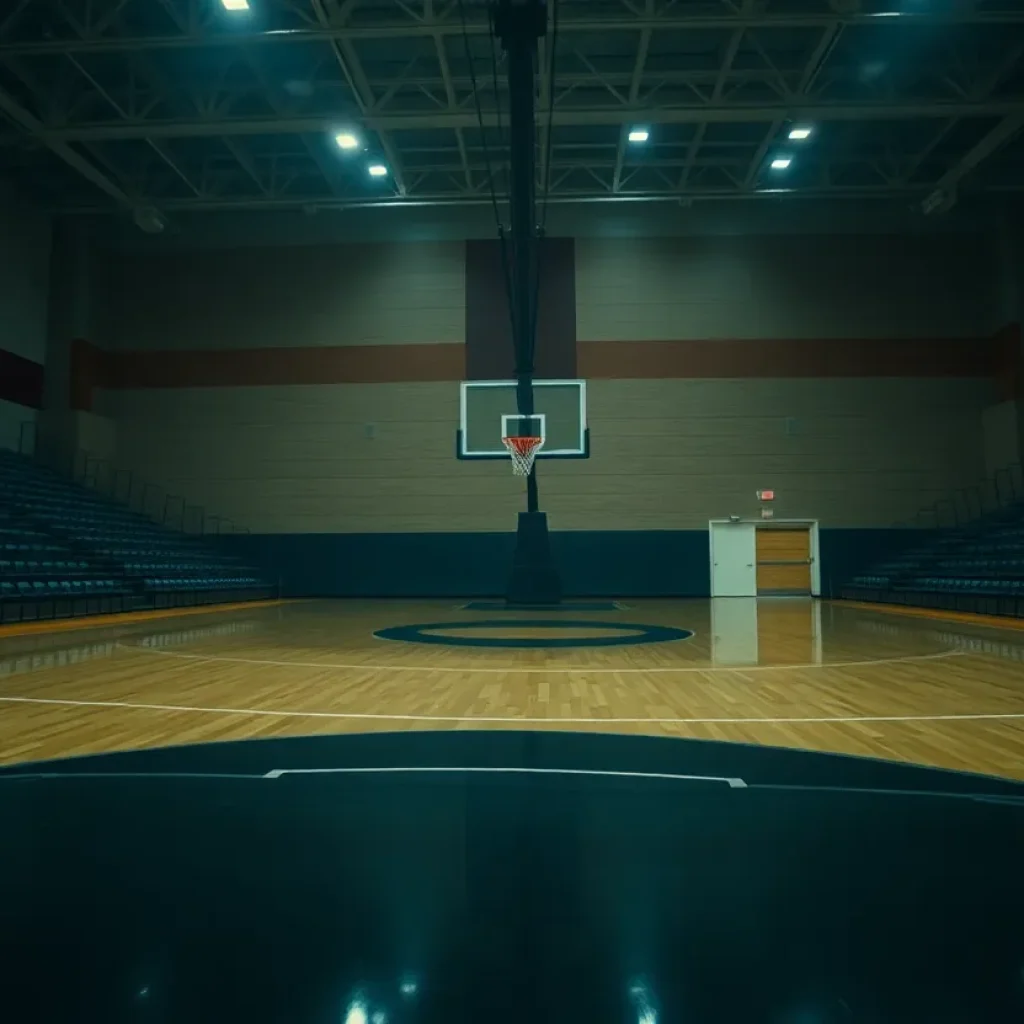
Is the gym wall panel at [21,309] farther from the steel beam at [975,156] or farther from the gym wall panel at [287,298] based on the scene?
the steel beam at [975,156]

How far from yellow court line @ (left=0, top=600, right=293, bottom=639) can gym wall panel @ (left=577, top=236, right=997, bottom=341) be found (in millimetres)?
9515

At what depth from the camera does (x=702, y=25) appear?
1193 cm

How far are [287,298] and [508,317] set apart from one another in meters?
5.01

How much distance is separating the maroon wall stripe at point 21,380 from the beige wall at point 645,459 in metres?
4.59

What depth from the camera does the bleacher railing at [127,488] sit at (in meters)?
17.9

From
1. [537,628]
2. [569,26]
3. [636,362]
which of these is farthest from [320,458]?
[569,26]

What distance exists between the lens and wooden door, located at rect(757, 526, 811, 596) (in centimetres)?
1816

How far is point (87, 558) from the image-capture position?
44.9 ft

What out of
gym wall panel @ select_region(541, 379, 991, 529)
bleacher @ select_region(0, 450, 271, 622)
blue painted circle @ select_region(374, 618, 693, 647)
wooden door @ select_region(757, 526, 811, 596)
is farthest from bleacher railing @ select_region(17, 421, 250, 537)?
wooden door @ select_region(757, 526, 811, 596)

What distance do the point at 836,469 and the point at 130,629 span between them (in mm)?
14215

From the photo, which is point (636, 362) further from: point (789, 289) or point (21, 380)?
point (21, 380)

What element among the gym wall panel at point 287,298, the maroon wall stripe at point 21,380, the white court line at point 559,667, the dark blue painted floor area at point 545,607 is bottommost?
the dark blue painted floor area at point 545,607

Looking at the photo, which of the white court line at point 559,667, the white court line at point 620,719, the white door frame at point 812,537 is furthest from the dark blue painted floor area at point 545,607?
the white court line at point 620,719

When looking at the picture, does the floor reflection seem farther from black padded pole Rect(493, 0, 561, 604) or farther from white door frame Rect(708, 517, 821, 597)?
black padded pole Rect(493, 0, 561, 604)
